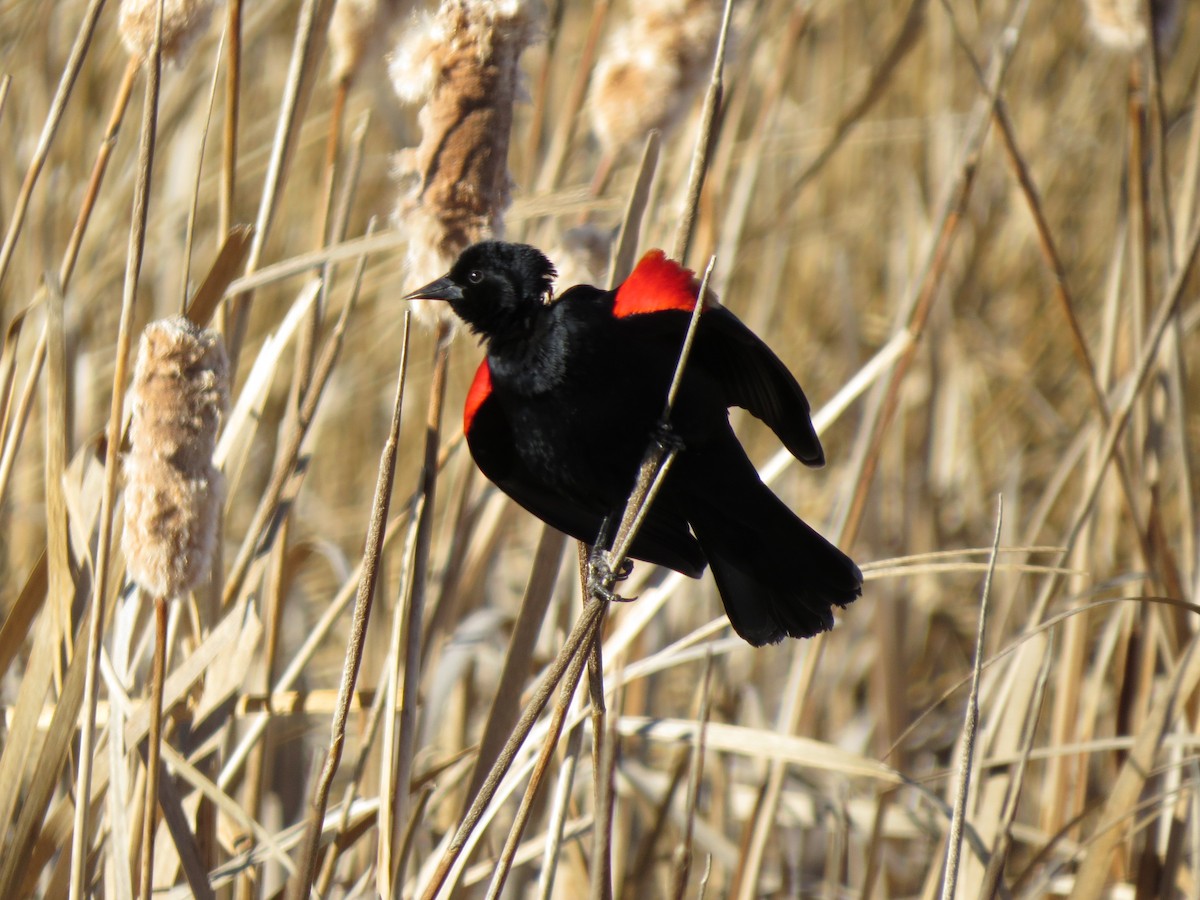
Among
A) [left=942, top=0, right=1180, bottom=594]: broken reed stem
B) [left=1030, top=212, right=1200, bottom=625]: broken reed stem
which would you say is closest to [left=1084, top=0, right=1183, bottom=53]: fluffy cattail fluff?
[left=942, top=0, right=1180, bottom=594]: broken reed stem

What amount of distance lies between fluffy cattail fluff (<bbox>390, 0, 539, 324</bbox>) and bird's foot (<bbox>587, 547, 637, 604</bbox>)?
0.29 meters

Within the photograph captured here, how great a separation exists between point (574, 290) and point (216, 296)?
1.02ft

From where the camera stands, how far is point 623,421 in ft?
3.46

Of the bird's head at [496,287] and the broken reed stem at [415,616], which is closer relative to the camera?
the broken reed stem at [415,616]

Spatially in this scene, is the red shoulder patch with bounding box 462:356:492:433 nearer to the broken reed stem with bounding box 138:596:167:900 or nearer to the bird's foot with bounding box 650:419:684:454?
the bird's foot with bounding box 650:419:684:454

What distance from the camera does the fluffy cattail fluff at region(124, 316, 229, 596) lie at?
31.2 inches

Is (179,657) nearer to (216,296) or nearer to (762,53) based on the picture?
(216,296)

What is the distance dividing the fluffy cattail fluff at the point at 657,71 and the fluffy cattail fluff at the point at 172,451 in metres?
0.62

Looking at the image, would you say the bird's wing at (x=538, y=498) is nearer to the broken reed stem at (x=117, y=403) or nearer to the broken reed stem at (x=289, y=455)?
the broken reed stem at (x=289, y=455)

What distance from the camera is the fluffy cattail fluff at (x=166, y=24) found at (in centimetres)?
95

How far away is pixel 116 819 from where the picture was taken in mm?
864

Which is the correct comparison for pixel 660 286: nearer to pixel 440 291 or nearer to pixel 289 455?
pixel 440 291

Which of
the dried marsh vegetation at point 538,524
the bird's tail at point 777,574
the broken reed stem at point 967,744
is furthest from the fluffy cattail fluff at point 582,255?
the broken reed stem at point 967,744

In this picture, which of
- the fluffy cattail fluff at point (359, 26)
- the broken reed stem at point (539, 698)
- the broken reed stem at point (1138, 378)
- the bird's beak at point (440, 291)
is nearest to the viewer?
the broken reed stem at point (539, 698)
